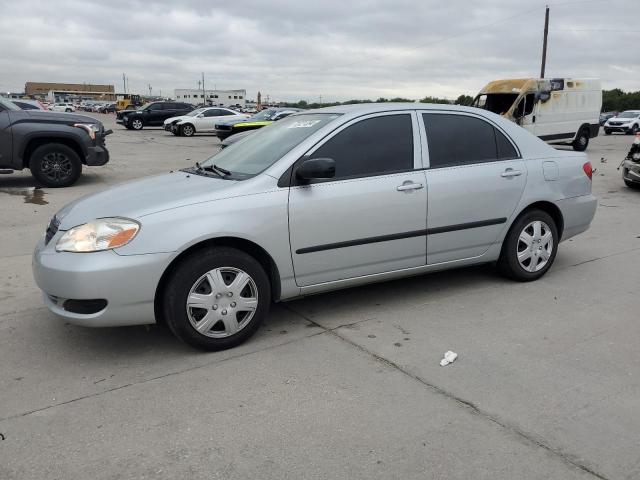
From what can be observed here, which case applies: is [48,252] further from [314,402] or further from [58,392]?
[314,402]

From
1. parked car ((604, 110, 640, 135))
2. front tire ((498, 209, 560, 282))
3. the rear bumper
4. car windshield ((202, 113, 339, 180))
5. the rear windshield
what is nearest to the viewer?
car windshield ((202, 113, 339, 180))

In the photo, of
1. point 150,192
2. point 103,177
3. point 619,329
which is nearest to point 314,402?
point 150,192

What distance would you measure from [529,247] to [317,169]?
2.32m

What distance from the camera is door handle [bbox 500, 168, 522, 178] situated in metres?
4.88

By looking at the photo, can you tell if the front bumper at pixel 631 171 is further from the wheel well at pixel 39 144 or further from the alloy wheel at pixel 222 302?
the wheel well at pixel 39 144

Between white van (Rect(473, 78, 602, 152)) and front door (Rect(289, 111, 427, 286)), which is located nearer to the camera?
front door (Rect(289, 111, 427, 286))

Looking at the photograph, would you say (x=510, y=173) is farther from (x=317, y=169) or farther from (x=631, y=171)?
(x=631, y=171)

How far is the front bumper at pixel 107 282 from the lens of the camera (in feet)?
11.3

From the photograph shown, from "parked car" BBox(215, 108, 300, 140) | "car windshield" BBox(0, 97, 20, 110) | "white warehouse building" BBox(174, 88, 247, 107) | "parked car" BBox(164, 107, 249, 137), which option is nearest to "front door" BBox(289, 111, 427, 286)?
"car windshield" BBox(0, 97, 20, 110)

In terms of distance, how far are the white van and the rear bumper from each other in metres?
13.0

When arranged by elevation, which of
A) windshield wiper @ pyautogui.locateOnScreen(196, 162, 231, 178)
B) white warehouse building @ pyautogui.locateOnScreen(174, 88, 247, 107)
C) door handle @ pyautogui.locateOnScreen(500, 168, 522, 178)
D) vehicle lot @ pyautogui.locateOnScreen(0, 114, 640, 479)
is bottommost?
vehicle lot @ pyautogui.locateOnScreen(0, 114, 640, 479)

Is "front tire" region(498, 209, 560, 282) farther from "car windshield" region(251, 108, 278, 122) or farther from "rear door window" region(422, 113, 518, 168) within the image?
"car windshield" region(251, 108, 278, 122)

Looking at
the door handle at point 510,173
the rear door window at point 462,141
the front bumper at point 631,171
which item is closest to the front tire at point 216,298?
the rear door window at point 462,141

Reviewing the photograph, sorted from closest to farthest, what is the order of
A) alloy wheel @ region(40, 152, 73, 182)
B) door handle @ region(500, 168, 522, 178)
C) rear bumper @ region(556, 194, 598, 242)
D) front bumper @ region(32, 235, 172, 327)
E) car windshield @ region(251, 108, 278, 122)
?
front bumper @ region(32, 235, 172, 327)
door handle @ region(500, 168, 522, 178)
rear bumper @ region(556, 194, 598, 242)
alloy wheel @ region(40, 152, 73, 182)
car windshield @ region(251, 108, 278, 122)
